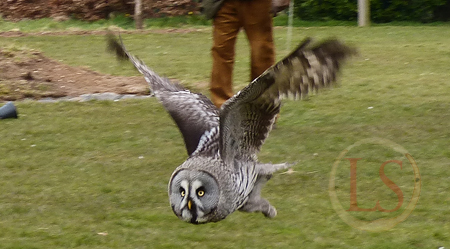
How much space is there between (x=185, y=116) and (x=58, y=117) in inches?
146

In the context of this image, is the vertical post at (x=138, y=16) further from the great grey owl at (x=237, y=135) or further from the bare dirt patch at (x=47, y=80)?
the great grey owl at (x=237, y=135)

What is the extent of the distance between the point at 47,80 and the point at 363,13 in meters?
9.54

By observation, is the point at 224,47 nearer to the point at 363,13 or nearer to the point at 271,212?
the point at 271,212

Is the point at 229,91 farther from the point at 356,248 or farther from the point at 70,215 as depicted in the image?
the point at 356,248

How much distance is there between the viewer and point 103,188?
5.57 meters

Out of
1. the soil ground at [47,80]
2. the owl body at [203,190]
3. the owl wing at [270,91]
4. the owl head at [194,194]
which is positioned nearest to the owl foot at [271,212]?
the owl wing at [270,91]

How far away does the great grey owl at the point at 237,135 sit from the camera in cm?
382

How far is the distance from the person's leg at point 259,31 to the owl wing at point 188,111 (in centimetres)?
155

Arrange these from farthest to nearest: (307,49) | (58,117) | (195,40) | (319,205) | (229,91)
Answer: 1. (195,40)
2. (58,117)
3. (229,91)
4. (319,205)
5. (307,49)

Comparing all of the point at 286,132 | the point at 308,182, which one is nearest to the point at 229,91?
the point at 286,132

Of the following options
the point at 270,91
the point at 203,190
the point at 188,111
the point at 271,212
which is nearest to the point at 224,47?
the point at 188,111

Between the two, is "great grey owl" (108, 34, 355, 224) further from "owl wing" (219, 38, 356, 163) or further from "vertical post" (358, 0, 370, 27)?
"vertical post" (358, 0, 370, 27)

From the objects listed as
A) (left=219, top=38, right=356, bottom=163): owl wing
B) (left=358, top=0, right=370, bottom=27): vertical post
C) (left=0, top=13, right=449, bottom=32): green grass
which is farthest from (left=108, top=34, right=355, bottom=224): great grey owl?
(left=0, top=13, right=449, bottom=32): green grass

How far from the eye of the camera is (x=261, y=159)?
20.6 ft
